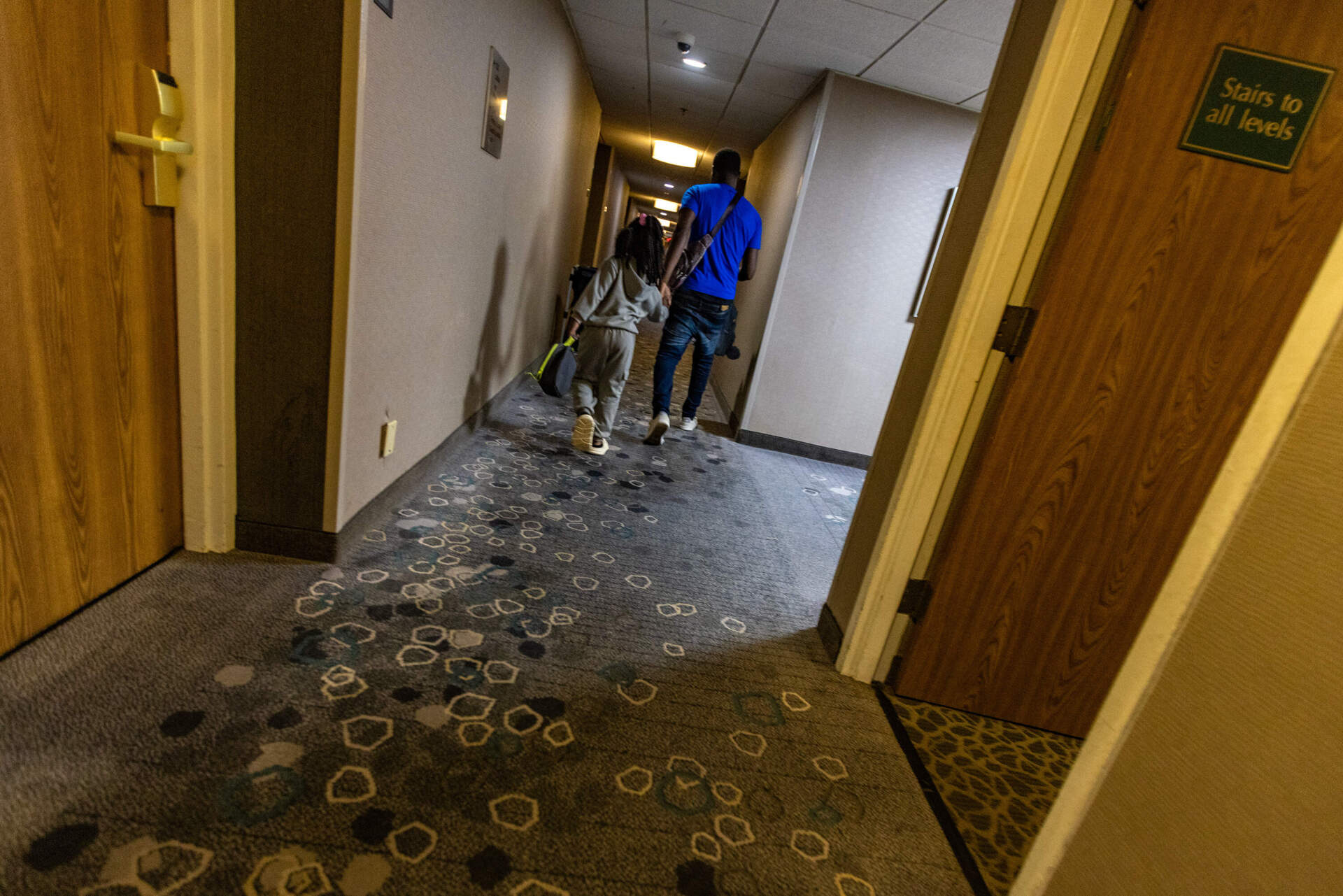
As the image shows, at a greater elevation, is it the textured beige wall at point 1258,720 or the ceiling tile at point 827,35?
the ceiling tile at point 827,35

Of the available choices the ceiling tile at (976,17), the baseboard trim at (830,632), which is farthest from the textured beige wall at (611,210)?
the baseboard trim at (830,632)

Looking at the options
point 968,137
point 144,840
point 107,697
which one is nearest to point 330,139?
point 107,697

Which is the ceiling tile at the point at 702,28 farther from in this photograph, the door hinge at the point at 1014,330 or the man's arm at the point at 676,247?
the door hinge at the point at 1014,330

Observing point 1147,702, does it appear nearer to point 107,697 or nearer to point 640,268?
point 107,697

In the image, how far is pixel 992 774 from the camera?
1518mm

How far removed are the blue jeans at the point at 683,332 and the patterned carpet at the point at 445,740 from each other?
180cm

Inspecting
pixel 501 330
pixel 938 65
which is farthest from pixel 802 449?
pixel 938 65

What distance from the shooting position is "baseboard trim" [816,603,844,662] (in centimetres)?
188

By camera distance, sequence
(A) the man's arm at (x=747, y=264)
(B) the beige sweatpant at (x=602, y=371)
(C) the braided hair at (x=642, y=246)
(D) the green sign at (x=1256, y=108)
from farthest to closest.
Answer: (A) the man's arm at (x=747, y=264) → (B) the beige sweatpant at (x=602, y=371) → (C) the braided hair at (x=642, y=246) → (D) the green sign at (x=1256, y=108)

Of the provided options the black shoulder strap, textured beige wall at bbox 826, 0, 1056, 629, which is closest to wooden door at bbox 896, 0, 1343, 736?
textured beige wall at bbox 826, 0, 1056, 629

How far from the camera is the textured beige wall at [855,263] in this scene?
3.86 m

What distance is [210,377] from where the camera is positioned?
160 centimetres

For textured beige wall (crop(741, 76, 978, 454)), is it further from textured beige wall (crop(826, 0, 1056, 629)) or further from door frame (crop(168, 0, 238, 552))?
door frame (crop(168, 0, 238, 552))

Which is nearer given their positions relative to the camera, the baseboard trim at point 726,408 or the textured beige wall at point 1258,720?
the textured beige wall at point 1258,720
